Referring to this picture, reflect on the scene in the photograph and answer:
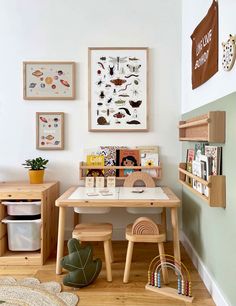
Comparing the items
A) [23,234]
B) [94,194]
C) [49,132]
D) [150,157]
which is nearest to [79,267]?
[94,194]

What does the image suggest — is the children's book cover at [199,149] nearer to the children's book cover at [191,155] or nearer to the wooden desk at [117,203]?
the children's book cover at [191,155]

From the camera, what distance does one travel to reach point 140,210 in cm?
269

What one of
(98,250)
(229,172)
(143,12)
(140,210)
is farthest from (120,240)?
(143,12)

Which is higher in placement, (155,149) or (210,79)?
(210,79)

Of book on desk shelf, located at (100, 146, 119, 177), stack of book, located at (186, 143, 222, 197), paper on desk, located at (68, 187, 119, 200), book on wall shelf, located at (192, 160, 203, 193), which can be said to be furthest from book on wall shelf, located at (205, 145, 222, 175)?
book on desk shelf, located at (100, 146, 119, 177)

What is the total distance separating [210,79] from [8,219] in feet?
6.46

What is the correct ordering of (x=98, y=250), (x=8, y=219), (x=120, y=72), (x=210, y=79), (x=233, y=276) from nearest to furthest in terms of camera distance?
(x=233, y=276)
(x=210, y=79)
(x=8, y=219)
(x=98, y=250)
(x=120, y=72)

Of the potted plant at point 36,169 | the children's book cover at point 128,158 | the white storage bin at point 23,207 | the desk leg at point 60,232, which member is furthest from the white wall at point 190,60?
the white storage bin at point 23,207

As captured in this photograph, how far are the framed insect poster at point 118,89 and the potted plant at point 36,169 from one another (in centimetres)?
59

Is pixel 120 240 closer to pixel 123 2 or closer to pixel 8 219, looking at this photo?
pixel 8 219

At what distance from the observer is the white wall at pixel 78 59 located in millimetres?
3074

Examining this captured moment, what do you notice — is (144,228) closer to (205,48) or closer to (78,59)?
(205,48)

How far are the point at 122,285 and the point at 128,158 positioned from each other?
1242 millimetres

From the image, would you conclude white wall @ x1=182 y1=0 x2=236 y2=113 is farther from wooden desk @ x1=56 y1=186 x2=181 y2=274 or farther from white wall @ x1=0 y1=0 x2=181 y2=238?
wooden desk @ x1=56 y1=186 x2=181 y2=274
